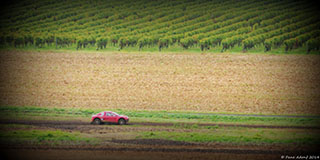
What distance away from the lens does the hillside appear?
197 feet

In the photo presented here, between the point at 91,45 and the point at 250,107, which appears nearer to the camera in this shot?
the point at 250,107

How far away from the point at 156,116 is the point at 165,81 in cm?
1267

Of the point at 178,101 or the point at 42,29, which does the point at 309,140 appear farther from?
the point at 42,29

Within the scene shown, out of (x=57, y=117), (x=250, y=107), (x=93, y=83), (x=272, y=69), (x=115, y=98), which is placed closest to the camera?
(x=57, y=117)

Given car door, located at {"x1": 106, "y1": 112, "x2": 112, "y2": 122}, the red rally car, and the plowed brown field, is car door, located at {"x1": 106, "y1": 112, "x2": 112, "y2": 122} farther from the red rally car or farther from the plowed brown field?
the plowed brown field

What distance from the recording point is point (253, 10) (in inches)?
2657

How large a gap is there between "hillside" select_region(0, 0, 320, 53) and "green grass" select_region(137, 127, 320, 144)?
30.7 metres

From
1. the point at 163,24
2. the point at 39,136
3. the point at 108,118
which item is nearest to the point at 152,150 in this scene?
the point at 39,136

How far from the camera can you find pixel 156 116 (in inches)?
1449

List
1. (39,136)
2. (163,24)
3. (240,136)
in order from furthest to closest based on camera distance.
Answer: (163,24), (240,136), (39,136)

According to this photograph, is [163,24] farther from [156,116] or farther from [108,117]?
[108,117]

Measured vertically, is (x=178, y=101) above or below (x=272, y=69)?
below

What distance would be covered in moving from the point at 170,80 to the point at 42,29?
26.0 metres

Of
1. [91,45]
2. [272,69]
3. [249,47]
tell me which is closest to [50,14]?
[91,45]
